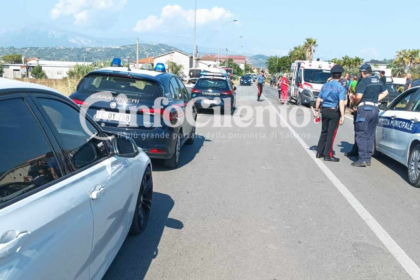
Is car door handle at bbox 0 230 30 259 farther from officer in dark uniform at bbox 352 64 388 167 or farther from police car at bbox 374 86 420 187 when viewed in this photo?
officer in dark uniform at bbox 352 64 388 167

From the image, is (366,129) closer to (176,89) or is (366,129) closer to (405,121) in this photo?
(405,121)

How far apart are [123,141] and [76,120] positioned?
0.70 meters

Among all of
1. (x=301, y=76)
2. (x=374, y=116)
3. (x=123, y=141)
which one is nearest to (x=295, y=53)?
(x=301, y=76)

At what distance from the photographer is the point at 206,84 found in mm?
17094

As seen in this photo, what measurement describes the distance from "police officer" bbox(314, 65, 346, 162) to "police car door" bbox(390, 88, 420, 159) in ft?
3.37

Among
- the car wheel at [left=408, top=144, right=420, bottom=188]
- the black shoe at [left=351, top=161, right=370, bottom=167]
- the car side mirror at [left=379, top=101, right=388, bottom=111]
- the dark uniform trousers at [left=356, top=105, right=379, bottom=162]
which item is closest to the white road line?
the black shoe at [left=351, top=161, right=370, bottom=167]

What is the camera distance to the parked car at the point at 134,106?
6609 mm

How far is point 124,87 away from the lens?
675 centimetres

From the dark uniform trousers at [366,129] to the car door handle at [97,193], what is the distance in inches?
258

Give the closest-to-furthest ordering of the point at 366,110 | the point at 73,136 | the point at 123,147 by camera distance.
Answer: the point at 73,136
the point at 123,147
the point at 366,110

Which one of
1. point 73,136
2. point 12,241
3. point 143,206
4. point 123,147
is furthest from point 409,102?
point 12,241

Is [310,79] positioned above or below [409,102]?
above

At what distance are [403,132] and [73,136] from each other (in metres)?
6.32

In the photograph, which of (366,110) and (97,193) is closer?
(97,193)
